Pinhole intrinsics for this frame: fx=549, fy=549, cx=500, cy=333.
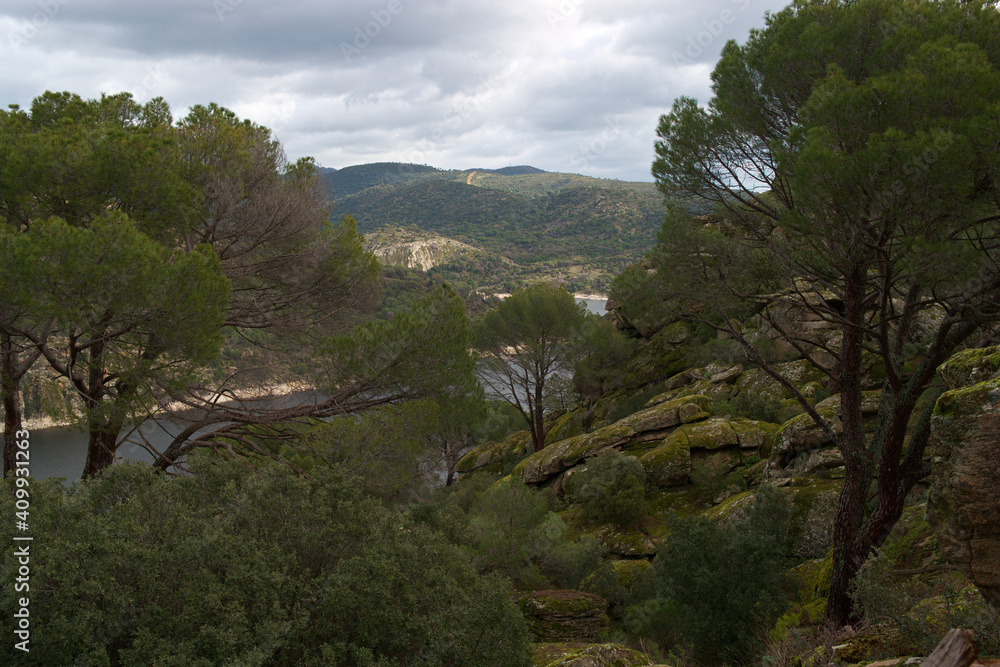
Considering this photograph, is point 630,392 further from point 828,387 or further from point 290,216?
point 290,216

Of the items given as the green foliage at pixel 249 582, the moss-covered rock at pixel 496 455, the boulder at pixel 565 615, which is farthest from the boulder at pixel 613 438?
the green foliage at pixel 249 582

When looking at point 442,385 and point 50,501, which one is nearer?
point 50,501

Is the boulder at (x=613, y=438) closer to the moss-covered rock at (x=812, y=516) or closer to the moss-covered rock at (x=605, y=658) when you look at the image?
the moss-covered rock at (x=812, y=516)

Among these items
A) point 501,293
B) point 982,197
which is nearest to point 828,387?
point 982,197

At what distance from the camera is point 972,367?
4094 millimetres

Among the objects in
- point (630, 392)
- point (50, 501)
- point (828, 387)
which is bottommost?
point (630, 392)

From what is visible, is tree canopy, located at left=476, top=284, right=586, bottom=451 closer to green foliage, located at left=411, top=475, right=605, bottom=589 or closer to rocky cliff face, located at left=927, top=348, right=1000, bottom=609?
green foliage, located at left=411, top=475, right=605, bottom=589

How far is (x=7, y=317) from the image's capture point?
6055mm

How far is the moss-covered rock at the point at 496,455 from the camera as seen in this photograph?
882 inches

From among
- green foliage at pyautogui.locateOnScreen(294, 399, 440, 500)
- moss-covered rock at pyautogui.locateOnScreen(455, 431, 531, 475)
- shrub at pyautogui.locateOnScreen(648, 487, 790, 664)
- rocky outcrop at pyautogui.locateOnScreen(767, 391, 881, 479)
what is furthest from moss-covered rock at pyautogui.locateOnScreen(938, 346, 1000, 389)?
moss-covered rock at pyautogui.locateOnScreen(455, 431, 531, 475)

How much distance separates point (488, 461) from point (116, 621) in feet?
67.4

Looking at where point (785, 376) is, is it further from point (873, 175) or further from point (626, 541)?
point (873, 175)

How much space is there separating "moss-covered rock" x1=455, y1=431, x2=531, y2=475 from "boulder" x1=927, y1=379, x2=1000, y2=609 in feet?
61.4

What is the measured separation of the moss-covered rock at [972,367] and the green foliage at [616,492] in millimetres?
7733
